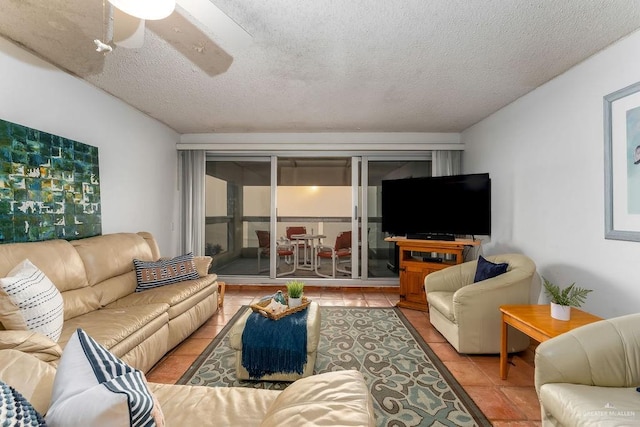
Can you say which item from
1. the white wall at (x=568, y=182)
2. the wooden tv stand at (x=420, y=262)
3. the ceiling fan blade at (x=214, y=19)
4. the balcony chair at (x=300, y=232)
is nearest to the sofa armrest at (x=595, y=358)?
the white wall at (x=568, y=182)

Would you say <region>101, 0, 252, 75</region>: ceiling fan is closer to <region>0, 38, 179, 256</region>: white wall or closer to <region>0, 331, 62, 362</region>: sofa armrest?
<region>0, 38, 179, 256</region>: white wall

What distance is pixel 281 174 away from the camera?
5188 millimetres

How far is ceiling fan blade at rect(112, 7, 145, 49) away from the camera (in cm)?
157

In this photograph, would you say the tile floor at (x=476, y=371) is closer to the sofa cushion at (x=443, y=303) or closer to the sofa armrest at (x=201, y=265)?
the sofa cushion at (x=443, y=303)

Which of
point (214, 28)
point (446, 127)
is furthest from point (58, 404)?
point (446, 127)

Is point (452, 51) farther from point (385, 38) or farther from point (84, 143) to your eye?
point (84, 143)

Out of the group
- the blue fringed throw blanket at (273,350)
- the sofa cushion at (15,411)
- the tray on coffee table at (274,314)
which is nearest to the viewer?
the sofa cushion at (15,411)

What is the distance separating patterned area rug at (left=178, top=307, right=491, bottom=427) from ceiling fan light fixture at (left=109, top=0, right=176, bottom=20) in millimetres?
2234

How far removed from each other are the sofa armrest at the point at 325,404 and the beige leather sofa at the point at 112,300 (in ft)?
4.16

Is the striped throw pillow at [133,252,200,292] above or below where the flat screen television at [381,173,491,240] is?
below

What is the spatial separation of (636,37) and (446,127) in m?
2.22

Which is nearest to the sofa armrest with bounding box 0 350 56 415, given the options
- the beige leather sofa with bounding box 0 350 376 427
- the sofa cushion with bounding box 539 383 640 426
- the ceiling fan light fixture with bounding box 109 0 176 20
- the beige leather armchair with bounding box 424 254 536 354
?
the beige leather sofa with bounding box 0 350 376 427

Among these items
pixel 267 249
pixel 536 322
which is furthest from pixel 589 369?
pixel 267 249

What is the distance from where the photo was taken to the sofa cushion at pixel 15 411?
63cm
